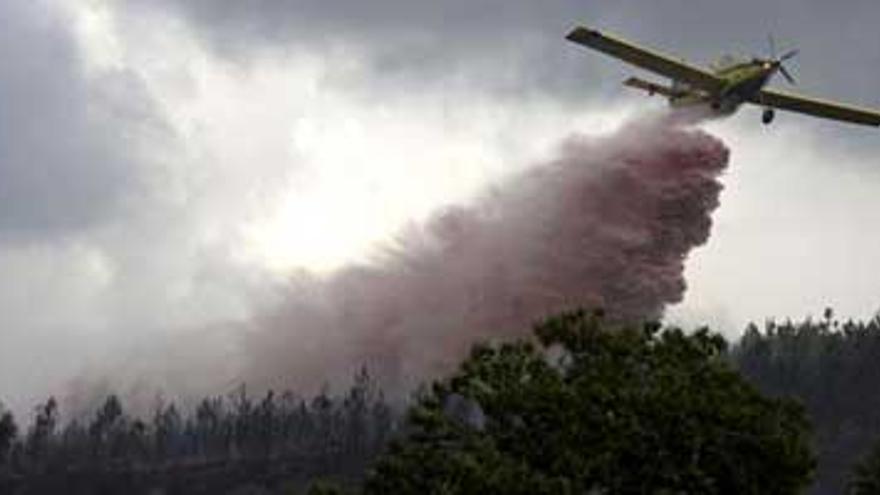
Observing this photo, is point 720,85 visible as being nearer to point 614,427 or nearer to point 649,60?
point 649,60

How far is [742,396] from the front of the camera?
139 feet

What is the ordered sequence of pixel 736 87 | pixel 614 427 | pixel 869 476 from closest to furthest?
pixel 614 427 < pixel 869 476 < pixel 736 87

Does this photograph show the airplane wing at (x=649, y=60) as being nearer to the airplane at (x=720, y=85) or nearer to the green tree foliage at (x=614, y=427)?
the airplane at (x=720, y=85)

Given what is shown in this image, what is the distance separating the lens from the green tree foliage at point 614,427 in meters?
40.6

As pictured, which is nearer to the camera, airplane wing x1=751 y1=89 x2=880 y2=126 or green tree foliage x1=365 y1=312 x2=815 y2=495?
green tree foliage x1=365 y1=312 x2=815 y2=495

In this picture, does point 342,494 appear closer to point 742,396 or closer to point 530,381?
point 530,381

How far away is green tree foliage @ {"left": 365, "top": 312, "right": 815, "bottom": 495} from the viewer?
40.6 metres

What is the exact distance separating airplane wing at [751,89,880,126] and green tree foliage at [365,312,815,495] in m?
54.2

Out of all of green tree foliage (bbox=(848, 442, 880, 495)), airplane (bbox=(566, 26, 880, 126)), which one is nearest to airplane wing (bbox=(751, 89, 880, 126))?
airplane (bbox=(566, 26, 880, 126))

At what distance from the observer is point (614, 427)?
40.9 meters

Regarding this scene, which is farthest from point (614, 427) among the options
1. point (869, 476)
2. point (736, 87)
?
point (736, 87)

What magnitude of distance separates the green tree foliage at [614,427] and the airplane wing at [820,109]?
5420 centimetres

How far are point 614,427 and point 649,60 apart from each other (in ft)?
186

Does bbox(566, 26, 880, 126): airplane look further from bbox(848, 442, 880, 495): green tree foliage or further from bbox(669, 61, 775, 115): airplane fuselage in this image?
bbox(848, 442, 880, 495): green tree foliage
